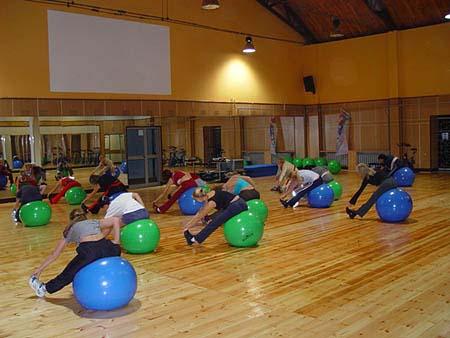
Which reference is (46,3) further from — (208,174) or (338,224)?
(338,224)

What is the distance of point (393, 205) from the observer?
761 centimetres

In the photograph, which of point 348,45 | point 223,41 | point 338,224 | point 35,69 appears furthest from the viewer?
point 348,45

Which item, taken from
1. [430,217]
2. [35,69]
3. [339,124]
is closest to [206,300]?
[430,217]

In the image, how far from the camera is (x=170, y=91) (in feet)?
48.0

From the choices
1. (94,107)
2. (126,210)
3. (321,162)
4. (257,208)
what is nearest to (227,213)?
(126,210)

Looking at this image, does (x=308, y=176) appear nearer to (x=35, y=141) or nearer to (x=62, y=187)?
(x=62, y=187)

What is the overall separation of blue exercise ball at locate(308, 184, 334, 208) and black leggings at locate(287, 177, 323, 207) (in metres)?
0.06

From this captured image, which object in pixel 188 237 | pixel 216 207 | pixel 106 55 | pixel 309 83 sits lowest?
pixel 188 237

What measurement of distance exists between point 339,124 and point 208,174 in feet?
17.5

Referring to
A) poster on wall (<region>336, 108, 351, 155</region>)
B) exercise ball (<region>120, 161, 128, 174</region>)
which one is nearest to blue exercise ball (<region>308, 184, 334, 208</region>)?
exercise ball (<region>120, 161, 128, 174</region>)

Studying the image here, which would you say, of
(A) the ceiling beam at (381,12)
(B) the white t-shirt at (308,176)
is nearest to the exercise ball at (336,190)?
(B) the white t-shirt at (308,176)

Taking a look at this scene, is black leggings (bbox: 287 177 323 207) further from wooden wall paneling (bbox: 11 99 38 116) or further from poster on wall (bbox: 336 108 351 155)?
poster on wall (bbox: 336 108 351 155)

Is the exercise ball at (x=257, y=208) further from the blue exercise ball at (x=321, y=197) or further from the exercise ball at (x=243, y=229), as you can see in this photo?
the blue exercise ball at (x=321, y=197)

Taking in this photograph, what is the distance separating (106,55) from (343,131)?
28.4ft
